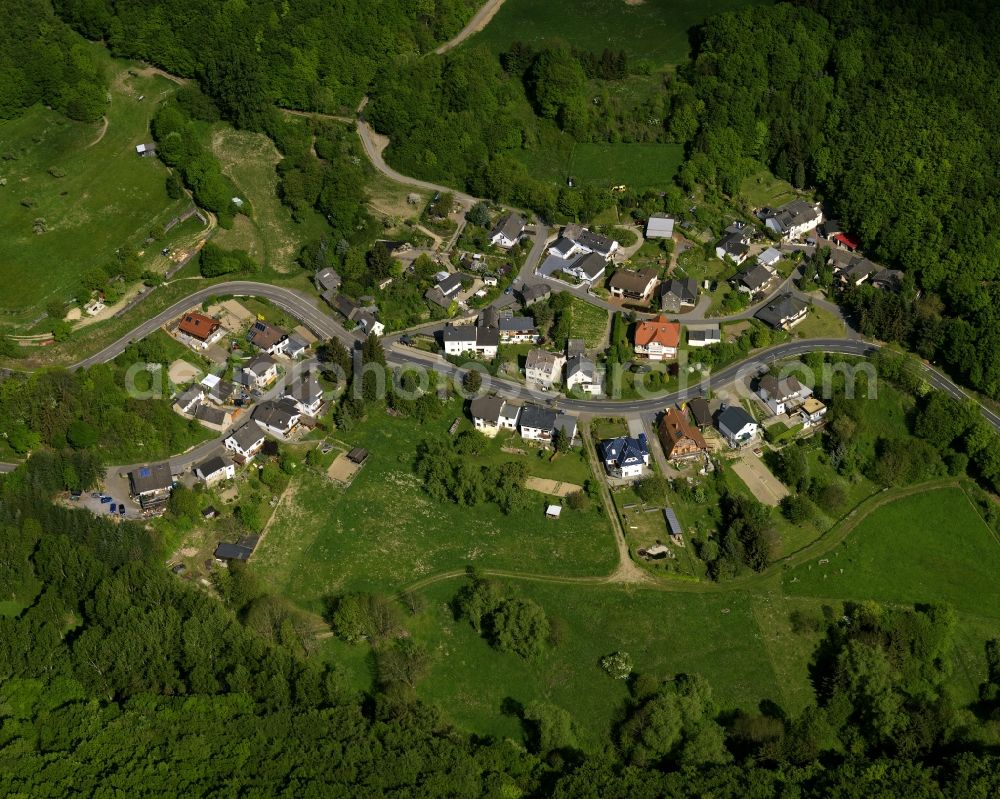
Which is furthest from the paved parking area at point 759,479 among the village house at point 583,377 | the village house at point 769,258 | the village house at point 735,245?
the village house at point 735,245

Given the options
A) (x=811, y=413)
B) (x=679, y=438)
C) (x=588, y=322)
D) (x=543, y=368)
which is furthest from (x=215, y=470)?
(x=811, y=413)

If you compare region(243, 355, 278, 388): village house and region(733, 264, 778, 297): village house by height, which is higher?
region(733, 264, 778, 297): village house

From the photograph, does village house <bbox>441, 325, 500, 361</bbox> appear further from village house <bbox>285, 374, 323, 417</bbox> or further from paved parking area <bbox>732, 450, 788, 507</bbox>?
paved parking area <bbox>732, 450, 788, 507</bbox>

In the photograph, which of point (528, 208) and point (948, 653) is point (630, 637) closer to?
point (948, 653)

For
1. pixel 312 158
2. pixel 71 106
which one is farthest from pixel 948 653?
pixel 71 106

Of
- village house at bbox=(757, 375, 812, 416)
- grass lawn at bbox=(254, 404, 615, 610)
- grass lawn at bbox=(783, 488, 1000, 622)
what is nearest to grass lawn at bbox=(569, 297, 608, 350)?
grass lawn at bbox=(254, 404, 615, 610)

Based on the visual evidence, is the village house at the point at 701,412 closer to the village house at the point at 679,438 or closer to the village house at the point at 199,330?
the village house at the point at 679,438

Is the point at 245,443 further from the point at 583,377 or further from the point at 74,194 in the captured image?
the point at 74,194
